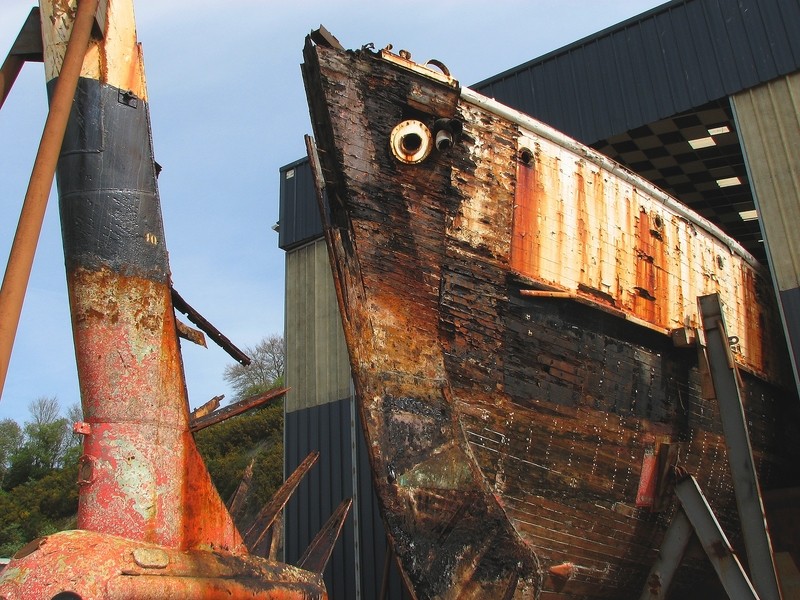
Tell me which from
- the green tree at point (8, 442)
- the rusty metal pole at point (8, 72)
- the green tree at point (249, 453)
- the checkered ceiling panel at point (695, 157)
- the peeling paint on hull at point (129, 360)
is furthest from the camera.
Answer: the green tree at point (8, 442)

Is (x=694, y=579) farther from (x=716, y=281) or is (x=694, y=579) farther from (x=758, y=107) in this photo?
(x=758, y=107)

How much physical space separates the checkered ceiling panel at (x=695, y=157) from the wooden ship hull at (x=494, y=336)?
3.88 m

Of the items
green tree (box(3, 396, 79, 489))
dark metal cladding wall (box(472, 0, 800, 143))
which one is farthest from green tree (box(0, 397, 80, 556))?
Result: dark metal cladding wall (box(472, 0, 800, 143))

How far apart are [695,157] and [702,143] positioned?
0.35 meters

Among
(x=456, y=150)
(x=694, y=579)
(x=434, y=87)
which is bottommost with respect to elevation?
(x=694, y=579)

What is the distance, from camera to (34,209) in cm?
275

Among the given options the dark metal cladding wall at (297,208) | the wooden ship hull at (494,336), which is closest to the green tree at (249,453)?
the dark metal cladding wall at (297,208)

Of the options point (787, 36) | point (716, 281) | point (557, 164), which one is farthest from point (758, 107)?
point (557, 164)

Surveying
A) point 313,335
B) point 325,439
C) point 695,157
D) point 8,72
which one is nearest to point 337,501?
point 325,439

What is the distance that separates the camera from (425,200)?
194 inches

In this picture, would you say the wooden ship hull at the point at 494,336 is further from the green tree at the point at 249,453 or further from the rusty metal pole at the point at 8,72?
the green tree at the point at 249,453

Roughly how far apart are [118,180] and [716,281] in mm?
5484

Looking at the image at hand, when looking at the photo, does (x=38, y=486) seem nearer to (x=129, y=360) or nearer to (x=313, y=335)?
(x=313, y=335)

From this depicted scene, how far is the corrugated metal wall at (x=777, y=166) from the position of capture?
8.01 m
